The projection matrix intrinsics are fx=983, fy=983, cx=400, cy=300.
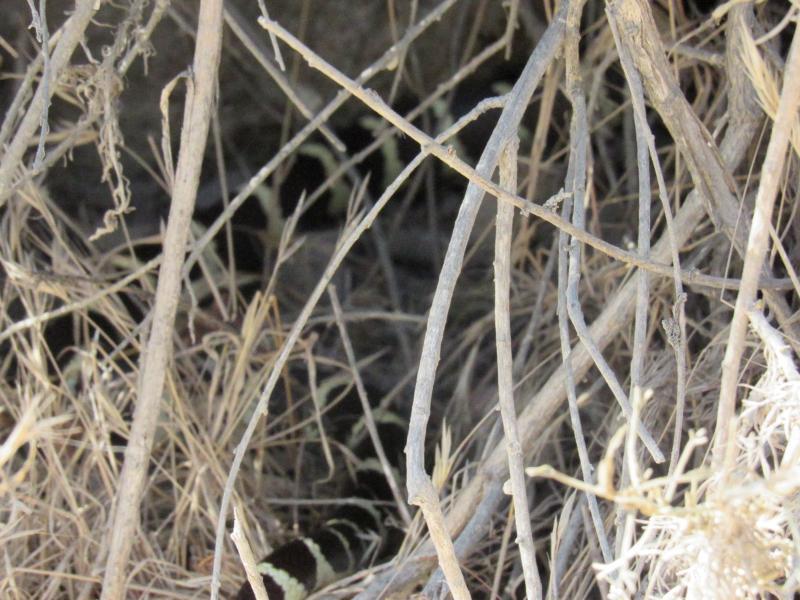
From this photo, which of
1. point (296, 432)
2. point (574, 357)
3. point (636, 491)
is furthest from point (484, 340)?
point (636, 491)

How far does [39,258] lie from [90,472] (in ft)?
2.13

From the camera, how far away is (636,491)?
3.28 feet

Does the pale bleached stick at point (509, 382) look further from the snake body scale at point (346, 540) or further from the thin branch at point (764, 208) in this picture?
the snake body scale at point (346, 540)

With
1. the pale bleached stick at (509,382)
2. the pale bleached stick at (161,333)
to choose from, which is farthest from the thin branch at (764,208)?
the pale bleached stick at (161,333)

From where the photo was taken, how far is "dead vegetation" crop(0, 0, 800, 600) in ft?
4.22

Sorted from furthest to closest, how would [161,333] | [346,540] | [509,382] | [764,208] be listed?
[346,540] < [161,333] < [509,382] < [764,208]

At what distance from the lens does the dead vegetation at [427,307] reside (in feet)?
4.22

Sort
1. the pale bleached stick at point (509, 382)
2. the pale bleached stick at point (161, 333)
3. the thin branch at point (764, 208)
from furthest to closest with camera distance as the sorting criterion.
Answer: the pale bleached stick at point (161, 333) < the pale bleached stick at point (509, 382) < the thin branch at point (764, 208)

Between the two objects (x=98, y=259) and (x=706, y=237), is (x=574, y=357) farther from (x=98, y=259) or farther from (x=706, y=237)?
(x=98, y=259)

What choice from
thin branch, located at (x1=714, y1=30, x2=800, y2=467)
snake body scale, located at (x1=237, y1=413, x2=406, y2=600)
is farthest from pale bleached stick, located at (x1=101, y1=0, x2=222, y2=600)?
thin branch, located at (x1=714, y1=30, x2=800, y2=467)

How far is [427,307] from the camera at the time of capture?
2.81 meters

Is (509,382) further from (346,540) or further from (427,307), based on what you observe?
(427,307)

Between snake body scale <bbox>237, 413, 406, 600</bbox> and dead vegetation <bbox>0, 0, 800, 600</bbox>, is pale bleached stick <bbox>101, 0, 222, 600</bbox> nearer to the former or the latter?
dead vegetation <bbox>0, 0, 800, 600</bbox>

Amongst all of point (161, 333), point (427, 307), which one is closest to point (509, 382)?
point (161, 333)
